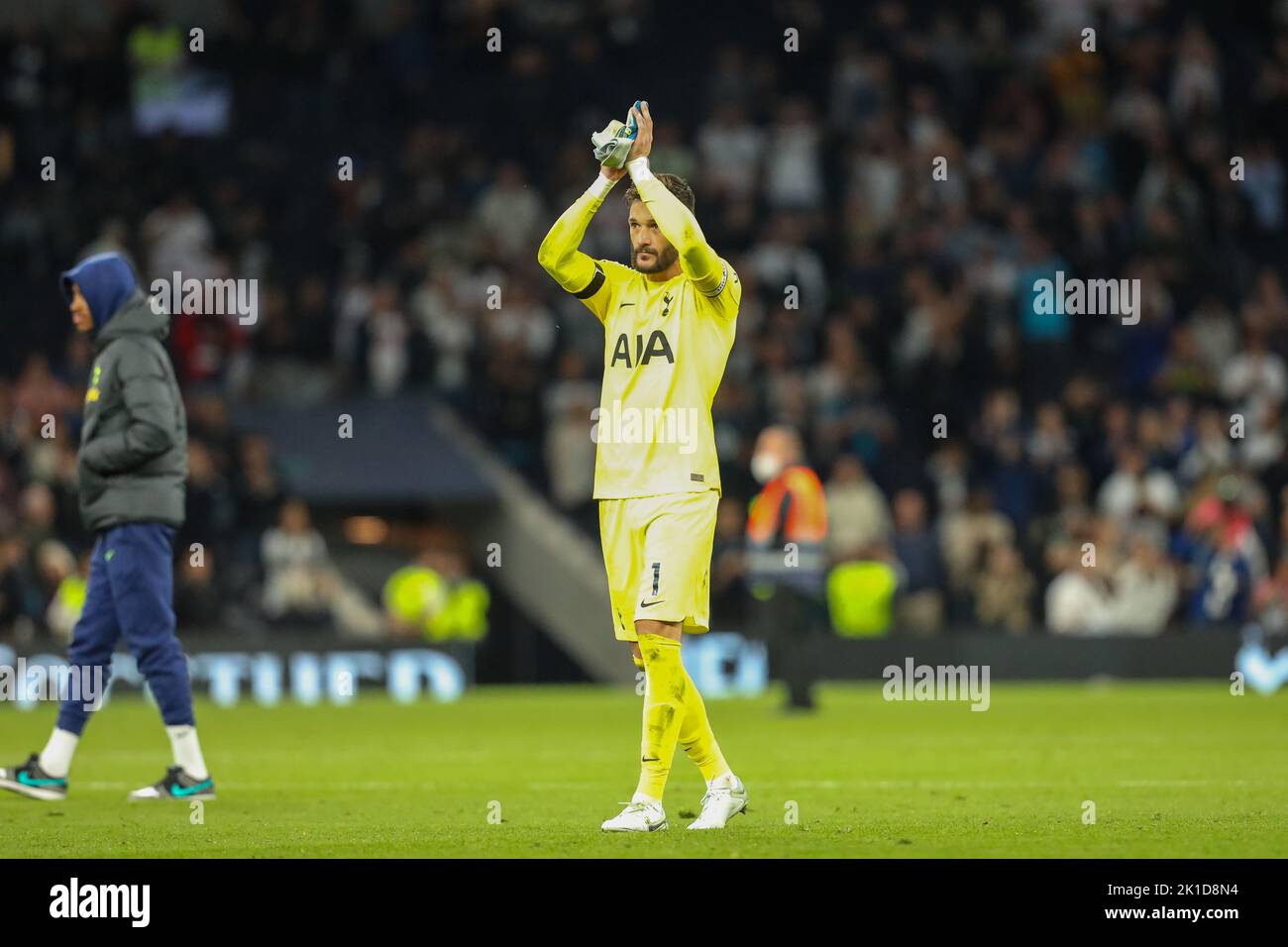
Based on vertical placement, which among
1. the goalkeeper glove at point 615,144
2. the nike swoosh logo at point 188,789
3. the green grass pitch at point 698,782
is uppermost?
the goalkeeper glove at point 615,144

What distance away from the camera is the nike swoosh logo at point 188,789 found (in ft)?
36.0

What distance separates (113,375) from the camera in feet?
36.1

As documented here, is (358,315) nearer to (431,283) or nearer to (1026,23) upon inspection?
(431,283)

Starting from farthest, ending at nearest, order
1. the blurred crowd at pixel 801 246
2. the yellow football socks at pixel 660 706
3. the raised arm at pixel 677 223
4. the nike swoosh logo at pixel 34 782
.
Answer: the blurred crowd at pixel 801 246 < the nike swoosh logo at pixel 34 782 < the yellow football socks at pixel 660 706 < the raised arm at pixel 677 223

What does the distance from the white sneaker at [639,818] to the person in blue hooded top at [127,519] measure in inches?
109

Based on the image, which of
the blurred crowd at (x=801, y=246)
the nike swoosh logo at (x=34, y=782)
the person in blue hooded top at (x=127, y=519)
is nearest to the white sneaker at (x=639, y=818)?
the person in blue hooded top at (x=127, y=519)

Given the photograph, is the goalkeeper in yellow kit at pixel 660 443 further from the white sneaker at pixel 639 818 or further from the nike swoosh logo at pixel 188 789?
the nike swoosh logo at pixel 188 789

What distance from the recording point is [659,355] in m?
9.33

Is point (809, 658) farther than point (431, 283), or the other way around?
point (431, 283)

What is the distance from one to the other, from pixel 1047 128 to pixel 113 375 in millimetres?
19362

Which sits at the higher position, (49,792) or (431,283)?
(431,283)

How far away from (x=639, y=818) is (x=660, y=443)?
1.54 m

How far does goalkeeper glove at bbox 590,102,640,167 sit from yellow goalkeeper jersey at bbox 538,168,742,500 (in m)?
0.11
